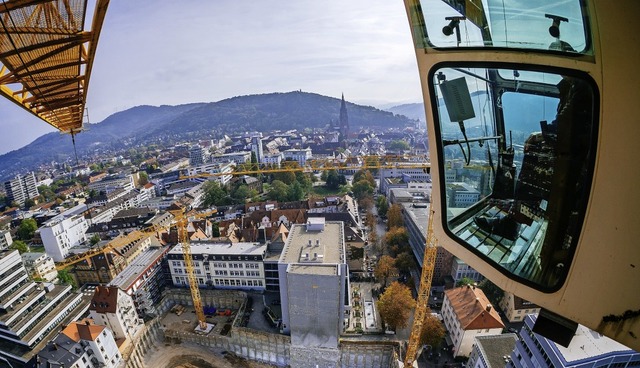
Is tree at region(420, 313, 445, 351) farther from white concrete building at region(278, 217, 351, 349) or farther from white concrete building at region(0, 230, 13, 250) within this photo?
white concrete building at region(0, 230, 13, 250)

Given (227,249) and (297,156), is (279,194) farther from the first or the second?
(297,156)

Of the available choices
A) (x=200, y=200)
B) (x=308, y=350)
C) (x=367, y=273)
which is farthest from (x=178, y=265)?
(x=200, y=200)

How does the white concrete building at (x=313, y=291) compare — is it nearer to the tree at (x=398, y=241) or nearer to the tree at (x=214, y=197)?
the tree at (x=398, y=241)

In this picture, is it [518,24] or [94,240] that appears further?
[94,240]

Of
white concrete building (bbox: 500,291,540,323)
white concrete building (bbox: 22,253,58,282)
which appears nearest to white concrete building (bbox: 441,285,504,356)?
white concrete building (bbox: 500,291,540,323)

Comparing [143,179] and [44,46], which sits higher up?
[44,46]

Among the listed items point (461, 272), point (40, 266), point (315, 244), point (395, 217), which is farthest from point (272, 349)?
point (40, 266)
